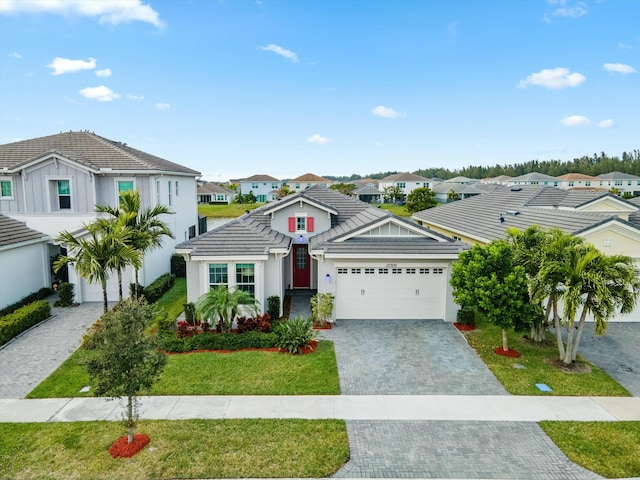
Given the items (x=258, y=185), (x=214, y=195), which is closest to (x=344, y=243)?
(x=214, y=195)

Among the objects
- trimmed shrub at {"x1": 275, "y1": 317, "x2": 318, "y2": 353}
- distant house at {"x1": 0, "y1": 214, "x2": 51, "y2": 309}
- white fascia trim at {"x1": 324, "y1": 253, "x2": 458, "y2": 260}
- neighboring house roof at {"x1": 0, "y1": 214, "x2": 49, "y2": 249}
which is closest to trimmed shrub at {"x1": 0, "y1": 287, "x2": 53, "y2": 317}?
distant house at {"x1": 0, "y1": 214, "x2": 51, "y2": 309}

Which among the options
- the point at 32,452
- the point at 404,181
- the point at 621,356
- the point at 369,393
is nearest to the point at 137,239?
the point at 32,452

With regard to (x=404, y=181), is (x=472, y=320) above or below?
below

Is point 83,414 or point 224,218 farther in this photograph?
point 224,218

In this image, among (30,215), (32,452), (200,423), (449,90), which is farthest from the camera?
(449,90)

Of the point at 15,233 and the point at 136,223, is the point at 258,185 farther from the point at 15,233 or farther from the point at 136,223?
the point at 136,223

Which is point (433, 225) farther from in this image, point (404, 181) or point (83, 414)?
point (404, 181)
